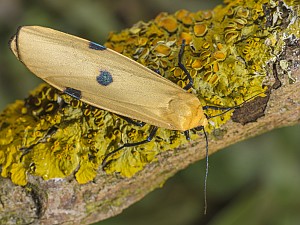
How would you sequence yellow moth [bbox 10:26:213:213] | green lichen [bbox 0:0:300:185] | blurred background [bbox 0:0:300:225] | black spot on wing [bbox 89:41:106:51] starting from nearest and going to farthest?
green lichen [bbox 0:0:300:185]
yellow moth [bbox 10:26:213:213]
black spot on wing [bbox 89:41:106:51]
blurred background [bbox 0:0:300:225]

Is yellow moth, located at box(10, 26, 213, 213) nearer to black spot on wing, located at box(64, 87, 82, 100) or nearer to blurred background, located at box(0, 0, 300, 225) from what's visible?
black spot on wing, located at box(64, 87, 82, 100)

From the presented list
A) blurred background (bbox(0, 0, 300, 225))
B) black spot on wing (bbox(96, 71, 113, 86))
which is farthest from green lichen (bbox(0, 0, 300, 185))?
blurred background (bbox(0, 0, 300, 225))

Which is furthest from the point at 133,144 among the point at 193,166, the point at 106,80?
the point at 193,166

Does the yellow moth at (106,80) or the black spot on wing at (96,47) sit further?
the black spot on wing at (96,47)

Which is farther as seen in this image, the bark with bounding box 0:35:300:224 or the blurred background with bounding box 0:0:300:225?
the blurred background with bounding box 0:0:300:225

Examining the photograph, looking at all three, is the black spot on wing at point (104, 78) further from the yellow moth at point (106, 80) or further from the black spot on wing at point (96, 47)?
the black spot on wing at point (96, 47)

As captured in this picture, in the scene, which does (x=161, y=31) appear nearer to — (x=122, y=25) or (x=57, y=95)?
(x=57, y=95)

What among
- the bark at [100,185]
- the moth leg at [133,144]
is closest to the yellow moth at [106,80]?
the moth leg at [133,144]

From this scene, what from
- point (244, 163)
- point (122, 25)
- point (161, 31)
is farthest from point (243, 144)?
point (161, 31)
